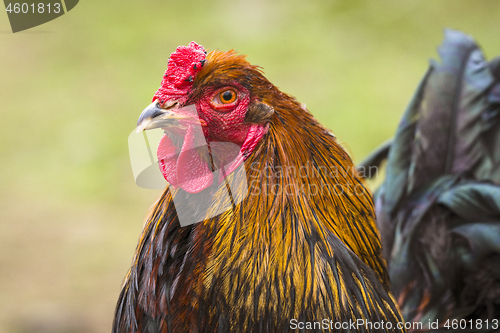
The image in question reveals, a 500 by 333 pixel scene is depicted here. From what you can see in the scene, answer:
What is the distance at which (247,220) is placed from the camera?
1403 millimetres

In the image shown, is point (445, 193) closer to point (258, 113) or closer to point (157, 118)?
point (258, 113)

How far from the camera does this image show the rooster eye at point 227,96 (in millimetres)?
1432

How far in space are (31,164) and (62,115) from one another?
2.66 feet

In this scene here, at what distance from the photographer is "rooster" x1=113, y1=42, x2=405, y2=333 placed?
1.38 metres

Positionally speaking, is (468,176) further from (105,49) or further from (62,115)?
(105,49)

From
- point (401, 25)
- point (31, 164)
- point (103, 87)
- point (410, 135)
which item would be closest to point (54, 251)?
point (31, 164)

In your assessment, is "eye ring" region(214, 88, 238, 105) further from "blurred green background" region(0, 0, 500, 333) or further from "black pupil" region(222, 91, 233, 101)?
"blurred green background" region(0, 0, 500, 333)

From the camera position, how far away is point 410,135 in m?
2.21

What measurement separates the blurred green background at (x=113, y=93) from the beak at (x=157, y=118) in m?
2.49
